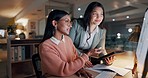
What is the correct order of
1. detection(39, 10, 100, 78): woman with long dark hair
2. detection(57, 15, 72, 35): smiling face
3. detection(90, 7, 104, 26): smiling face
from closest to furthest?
detection(39, 10, 100, 78): woman with long dark hair → detection(57, 15, 72, 35): smiling face → detection(90, 7, 104, 26): smiling face

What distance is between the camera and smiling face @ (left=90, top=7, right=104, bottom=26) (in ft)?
4.12

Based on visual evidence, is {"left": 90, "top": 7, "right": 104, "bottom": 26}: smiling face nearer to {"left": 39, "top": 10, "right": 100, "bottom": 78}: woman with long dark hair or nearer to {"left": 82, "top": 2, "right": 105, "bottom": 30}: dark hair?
{"left": 82, "top": 2, "right": 105, "bottom": 30}: dark hair

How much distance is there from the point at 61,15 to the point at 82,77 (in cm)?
44

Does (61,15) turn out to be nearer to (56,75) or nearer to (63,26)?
(63,26)

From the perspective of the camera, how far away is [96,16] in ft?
4.12

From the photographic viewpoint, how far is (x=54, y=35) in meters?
1.03

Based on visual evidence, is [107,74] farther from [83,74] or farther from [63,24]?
[63,24]

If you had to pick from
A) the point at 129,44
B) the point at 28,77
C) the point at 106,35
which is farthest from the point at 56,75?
the point at 28,77

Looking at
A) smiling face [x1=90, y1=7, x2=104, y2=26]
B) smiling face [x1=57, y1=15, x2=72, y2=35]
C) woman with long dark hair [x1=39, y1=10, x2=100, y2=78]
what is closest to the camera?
woman with long dark hair [x1=39, y1=10, x2=100, y2=78]

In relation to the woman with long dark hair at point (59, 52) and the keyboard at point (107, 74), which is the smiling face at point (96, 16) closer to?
the woman with long dark hair at point (59, 52)

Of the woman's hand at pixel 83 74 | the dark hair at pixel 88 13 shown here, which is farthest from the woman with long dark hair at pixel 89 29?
the woman's hand at pixel 83 74

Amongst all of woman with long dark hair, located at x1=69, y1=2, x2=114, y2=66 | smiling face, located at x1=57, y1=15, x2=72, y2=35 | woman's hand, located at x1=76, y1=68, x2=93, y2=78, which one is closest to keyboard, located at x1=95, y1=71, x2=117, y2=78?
woman's hand, located at x1=76, y1=68, x2=93, y2=78

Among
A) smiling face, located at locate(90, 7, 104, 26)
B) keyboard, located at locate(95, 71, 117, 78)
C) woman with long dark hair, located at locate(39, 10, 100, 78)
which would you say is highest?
smiling face, located at locate(90, 7, 104, 26)

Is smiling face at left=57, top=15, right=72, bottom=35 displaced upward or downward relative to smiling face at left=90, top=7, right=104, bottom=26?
downward
